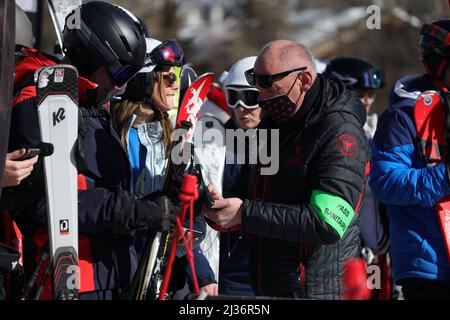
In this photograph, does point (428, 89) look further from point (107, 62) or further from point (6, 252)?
point (6, 252)

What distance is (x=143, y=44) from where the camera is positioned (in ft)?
16.6

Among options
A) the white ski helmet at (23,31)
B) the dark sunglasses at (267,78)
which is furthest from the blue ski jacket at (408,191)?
the white ski helmet at (23,31)

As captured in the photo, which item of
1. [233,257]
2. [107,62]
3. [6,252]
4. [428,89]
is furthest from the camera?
[233,257]

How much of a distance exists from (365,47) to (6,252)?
106ft

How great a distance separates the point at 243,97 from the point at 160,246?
227 centimetres

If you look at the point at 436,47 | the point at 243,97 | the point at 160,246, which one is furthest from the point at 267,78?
the point at 243,97

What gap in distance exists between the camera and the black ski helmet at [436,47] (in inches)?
230

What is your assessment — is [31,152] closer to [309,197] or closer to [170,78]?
[170,78]

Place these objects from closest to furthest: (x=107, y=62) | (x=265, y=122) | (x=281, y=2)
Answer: (x=107, y=62) < (x=265, y=122) < (x=281, y=2)

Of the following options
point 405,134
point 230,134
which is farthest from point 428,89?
point 230,134

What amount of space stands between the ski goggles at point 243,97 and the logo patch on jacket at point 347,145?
1.98m

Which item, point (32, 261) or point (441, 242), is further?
point (441, 242)

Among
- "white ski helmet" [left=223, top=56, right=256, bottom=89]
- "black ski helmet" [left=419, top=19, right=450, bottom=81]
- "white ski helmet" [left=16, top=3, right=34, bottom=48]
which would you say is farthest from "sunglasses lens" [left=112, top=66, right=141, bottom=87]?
"white ski helmet" [left=223, top=56, right=256, bottom=89]

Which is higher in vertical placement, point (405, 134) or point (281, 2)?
point (281, 2)
